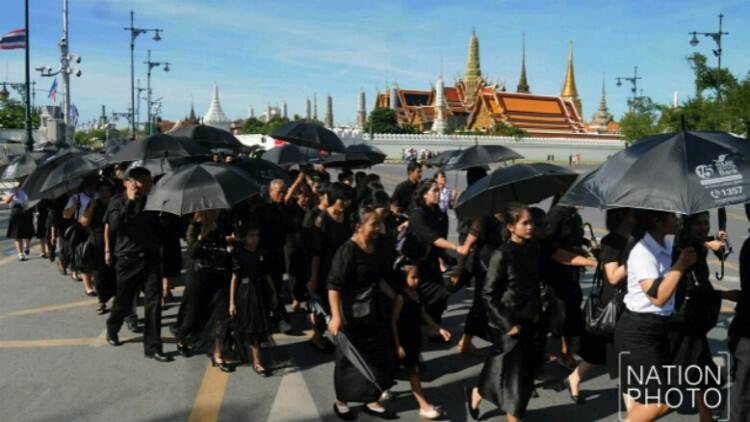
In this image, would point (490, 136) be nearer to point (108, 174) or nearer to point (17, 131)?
point (17, 131)

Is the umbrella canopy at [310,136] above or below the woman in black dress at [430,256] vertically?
above

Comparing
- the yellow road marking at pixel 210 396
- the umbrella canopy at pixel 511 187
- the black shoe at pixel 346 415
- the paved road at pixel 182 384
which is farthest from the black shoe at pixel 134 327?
the umbrella canopy at pixel 511 187

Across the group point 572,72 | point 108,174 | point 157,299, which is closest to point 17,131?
point 108,174

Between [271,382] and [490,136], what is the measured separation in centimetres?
7076

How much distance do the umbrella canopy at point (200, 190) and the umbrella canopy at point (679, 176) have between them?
307 cm

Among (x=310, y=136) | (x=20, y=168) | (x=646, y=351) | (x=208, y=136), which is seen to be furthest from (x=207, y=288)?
(x=20, y=168)

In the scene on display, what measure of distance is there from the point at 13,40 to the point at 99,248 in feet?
73.1

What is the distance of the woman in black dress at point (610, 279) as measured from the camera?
458 cm

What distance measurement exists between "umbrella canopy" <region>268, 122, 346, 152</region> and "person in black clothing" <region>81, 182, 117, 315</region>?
311 centimetres

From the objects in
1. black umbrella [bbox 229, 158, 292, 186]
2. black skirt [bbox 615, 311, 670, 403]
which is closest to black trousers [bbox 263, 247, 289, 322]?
black umbrella [bbox 229, 158, 292, 186]

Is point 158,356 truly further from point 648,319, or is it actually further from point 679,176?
point 679,176

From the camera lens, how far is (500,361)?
475 centimetres

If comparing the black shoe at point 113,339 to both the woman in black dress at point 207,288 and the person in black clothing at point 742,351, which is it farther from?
the person in black clothing at point 742,351

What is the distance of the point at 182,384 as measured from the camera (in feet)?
19.2
